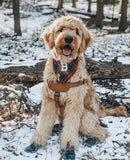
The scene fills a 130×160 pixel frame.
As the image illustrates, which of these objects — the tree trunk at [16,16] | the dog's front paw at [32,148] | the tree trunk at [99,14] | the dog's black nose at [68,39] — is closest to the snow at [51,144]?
the dog's front paw at [32,148]

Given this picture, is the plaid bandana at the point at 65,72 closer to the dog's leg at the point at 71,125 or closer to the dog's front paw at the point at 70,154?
the dog's leg at the point at 71,125

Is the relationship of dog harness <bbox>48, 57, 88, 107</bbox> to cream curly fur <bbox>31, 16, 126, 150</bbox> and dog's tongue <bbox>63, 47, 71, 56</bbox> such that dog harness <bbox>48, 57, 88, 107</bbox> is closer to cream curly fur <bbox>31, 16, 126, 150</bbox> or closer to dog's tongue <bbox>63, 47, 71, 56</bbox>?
cream curly fur <bbox>31, 16, 126, 150</bbox>

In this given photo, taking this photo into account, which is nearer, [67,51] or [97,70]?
[67,51]

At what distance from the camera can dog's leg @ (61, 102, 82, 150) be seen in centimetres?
287

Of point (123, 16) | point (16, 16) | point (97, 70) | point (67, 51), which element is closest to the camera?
point (67, 51)

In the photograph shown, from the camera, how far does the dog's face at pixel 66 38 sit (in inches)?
104

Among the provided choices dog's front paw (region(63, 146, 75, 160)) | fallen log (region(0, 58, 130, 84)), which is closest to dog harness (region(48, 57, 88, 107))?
dog's front paw (region(63, 146, 75, 160))

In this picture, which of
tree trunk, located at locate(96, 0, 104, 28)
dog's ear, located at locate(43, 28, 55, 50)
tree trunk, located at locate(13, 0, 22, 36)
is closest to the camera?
dog's ear, located at locate(43, 28, 55, 50)

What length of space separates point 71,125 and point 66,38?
1.26 m

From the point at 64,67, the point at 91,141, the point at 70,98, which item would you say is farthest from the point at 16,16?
the point at 91,141

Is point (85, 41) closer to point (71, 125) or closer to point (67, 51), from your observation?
point (67, 51)

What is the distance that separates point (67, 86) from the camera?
9.48 ft

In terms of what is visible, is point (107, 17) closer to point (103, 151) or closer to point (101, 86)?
point (101, 86)

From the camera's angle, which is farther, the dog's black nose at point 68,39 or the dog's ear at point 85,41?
the dog's ear at point 85,41
